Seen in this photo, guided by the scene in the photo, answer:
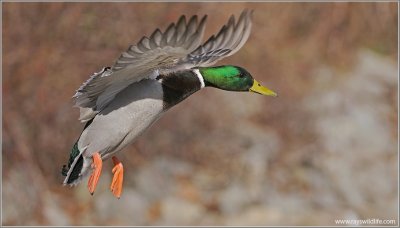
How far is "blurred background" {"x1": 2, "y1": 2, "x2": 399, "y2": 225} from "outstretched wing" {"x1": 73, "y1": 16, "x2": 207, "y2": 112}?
148 inches

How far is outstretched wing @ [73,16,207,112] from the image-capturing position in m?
3.92

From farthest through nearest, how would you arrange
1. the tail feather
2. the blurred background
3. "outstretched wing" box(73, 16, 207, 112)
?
the blurred background → the tail feather → "outstretched wing" box(73, 16, 207, 112)

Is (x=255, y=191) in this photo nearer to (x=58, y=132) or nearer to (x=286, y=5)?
(x=58, y=132)

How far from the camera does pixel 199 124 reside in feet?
29.6

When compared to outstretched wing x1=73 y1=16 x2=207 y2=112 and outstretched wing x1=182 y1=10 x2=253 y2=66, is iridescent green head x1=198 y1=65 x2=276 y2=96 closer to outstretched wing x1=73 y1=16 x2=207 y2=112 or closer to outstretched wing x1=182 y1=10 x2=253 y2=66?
outstretched wing x1=182 y1=10 x2=253 y2=66

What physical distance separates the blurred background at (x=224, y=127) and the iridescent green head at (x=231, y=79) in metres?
3.41

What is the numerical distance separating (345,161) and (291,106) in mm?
785

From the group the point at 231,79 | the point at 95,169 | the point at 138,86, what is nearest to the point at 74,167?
the point at 95,169

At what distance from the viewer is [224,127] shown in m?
9.13

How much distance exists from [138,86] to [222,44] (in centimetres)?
53

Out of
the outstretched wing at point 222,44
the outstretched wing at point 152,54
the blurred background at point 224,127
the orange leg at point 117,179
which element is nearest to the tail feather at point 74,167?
the orange leg at point 117,179

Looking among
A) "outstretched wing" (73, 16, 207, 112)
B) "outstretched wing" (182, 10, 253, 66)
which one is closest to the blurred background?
"outstretched wing" (182, 10, 253, 66)

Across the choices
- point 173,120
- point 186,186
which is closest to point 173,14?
point 173,120

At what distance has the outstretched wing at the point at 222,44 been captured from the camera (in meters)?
4.58
